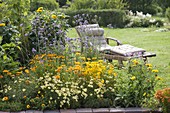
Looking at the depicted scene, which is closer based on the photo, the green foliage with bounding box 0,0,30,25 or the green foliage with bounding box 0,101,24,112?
the green foliage with bounding box 0,101,24,112

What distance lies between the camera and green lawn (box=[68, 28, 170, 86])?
736cm

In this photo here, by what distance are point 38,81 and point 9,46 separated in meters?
0.98

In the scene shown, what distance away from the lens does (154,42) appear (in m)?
10.6

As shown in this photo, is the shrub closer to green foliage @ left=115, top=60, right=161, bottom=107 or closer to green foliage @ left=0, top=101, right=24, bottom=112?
green foliage @ left=115, top=60, right=161, bottom=107

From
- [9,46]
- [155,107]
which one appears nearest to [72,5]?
[9,46]

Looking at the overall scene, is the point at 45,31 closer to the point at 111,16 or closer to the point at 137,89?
the point at 137,89

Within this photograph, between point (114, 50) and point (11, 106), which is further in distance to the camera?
point (114, 50)

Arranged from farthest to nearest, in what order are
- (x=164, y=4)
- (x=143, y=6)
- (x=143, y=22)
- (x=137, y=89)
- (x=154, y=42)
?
(x=143, y=6)
(x=164, y=4)
(x=143, y=22)
(x=154, y=42)
(x=137, y=89)

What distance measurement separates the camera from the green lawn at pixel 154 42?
7.36 meters

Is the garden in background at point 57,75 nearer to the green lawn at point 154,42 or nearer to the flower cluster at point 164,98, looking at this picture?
the flower cluster at point 164,98

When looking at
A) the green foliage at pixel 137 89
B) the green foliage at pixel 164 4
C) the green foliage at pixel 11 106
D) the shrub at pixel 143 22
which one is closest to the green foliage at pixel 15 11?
the green foliage at pixel 11 106

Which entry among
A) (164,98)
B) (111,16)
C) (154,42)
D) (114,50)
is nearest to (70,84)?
(164,98)

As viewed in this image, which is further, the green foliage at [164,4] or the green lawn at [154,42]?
the green foliage at [164,4]

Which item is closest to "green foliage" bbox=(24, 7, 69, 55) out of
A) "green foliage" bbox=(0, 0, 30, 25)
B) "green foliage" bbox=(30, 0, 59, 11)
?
"green foliage" bbox=(0, 0, 30, 25)
